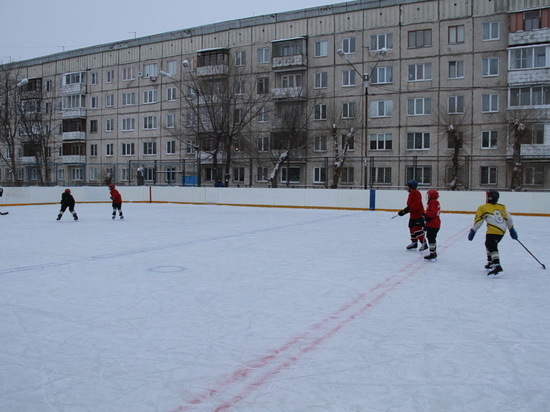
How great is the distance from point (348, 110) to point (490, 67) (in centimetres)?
1006

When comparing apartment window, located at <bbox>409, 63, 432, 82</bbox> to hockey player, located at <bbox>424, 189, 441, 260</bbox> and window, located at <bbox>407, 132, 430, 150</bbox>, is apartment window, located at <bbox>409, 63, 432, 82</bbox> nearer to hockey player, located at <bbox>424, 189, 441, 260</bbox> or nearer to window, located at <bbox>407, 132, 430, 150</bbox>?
window, located at <bbox>407, 132, 430, 150</bbox>

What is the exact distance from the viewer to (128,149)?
51.2 metres

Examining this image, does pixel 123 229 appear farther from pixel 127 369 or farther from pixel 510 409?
pixel 510 409

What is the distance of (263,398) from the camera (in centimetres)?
346

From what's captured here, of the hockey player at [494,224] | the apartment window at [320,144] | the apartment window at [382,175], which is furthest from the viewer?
the apartment window at [320,144]

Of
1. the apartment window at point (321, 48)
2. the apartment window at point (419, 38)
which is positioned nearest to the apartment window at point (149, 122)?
the apartment window at point (321, 48)

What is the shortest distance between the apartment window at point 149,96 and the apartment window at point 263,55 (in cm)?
1148

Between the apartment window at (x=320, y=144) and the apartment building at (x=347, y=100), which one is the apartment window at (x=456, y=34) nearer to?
the apartment building at (x=347, y=100)

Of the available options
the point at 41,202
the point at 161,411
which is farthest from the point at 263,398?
the point at 41,202

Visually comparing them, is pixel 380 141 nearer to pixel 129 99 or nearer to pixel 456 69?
pixel 456 69

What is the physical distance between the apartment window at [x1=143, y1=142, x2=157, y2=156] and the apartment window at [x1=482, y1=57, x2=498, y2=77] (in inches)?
1128

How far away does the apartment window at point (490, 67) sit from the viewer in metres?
35.7

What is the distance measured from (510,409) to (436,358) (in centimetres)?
96

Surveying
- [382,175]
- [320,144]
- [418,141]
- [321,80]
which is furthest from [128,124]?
[418,141]
